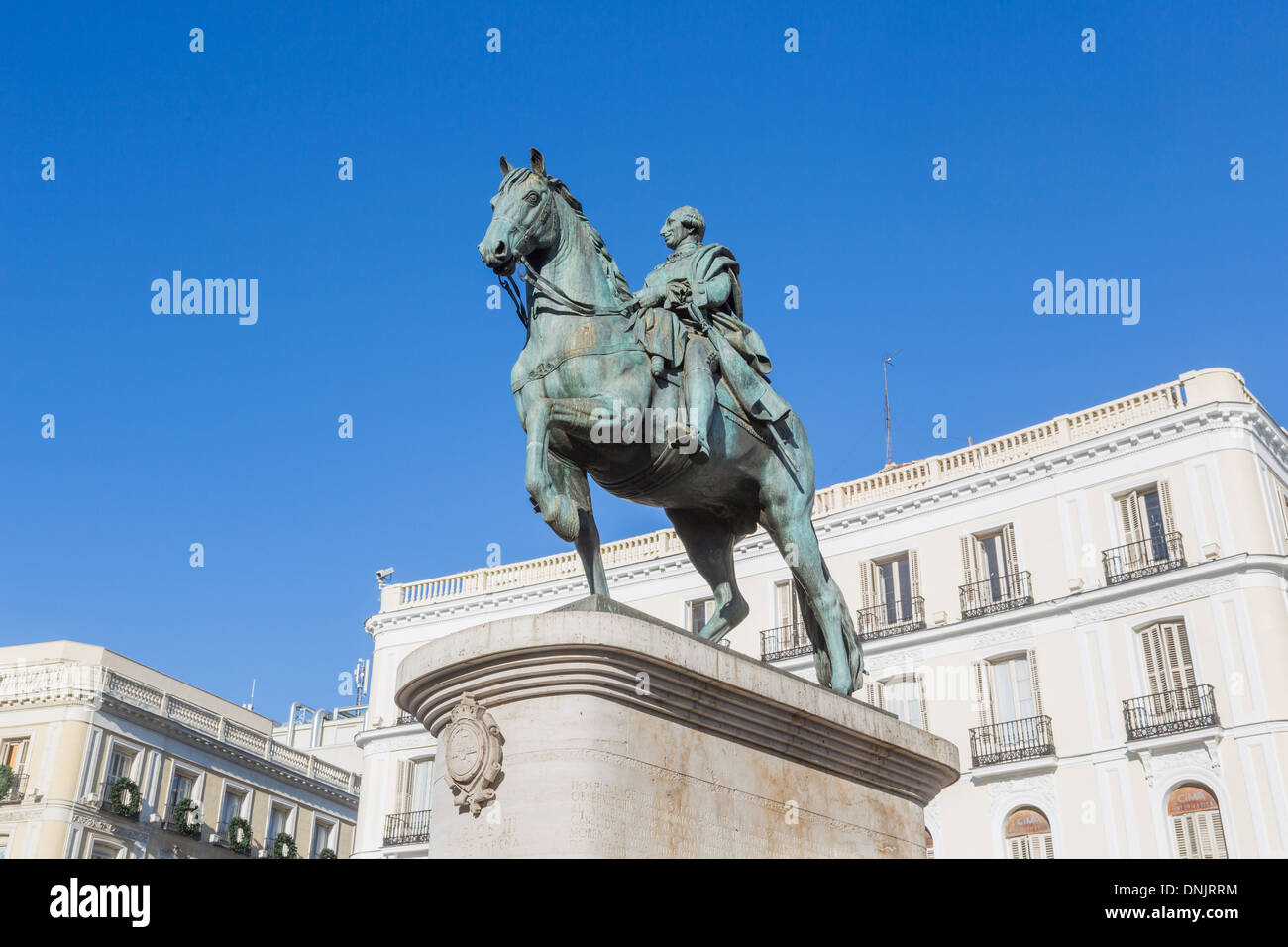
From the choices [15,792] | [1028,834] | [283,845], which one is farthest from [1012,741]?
[15,792]

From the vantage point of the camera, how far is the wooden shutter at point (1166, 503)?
3112 cm

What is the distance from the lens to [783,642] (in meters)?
35.7

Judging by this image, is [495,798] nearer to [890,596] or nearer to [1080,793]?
[1080,793]

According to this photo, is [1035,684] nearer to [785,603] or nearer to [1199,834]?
[1199,834]

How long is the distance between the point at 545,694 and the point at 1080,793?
27557 mm

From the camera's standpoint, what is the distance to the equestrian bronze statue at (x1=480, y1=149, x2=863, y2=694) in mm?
7070

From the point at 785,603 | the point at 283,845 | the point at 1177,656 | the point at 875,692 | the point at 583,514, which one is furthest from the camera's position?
the point at 283,845

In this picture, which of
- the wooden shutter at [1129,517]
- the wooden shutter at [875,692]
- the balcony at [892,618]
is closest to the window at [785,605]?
the balcony at [892,618]

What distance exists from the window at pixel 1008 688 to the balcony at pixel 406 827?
17161 mm

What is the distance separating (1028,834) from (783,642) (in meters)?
8.44

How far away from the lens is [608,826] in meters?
5.82

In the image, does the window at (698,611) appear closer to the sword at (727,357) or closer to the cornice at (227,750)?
the cornice at (227,750)

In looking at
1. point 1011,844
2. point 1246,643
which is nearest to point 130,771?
point 1011,844

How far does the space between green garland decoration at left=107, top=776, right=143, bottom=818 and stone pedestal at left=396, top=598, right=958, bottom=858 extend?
3895 cm
